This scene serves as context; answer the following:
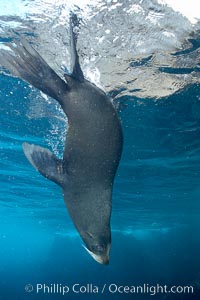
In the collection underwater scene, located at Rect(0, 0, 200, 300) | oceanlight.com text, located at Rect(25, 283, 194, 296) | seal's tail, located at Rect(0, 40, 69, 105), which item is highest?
seal's tail, located at Rect(0, 40, 69, 105)

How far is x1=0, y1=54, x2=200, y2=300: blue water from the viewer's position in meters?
11.9

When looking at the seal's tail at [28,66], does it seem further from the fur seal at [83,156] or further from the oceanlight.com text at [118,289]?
the oceanlight.com text at [118,289]

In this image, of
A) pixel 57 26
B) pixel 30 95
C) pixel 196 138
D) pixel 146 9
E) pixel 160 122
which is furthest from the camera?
pixel 196 138

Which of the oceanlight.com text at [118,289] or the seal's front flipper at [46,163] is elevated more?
the seal's front flipper at [46,163]

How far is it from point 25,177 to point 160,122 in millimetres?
12482

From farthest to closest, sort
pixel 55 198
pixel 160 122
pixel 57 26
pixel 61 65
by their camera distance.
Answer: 1. pixel 55 198
2. pixel 160 122
3. pixel 61 65
4. pixel 57 26

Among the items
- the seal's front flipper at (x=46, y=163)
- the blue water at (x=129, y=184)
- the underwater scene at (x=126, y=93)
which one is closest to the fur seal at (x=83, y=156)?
the seal's front flipper at (x=46, y=163)

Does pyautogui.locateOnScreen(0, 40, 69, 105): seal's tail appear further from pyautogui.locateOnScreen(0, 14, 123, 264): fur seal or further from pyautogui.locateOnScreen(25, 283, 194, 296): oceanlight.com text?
pyautogui.locateOnScreen(25, 283, 194, 296): oceanlight.com text

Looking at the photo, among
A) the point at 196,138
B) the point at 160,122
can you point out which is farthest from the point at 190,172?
the point at 160,122

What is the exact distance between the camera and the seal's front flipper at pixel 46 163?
10.4 ft

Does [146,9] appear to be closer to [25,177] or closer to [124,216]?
[25,177]

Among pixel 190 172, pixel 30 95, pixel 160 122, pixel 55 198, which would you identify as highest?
pixel 30 95

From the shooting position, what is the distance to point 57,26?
687 centimetres

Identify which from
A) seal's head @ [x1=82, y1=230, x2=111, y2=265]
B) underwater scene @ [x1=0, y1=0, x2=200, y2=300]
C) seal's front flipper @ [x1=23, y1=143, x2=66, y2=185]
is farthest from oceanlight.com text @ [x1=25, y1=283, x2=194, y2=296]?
seal's front flipper @ [x1=23, y1=143, x2=66, y2=185]
